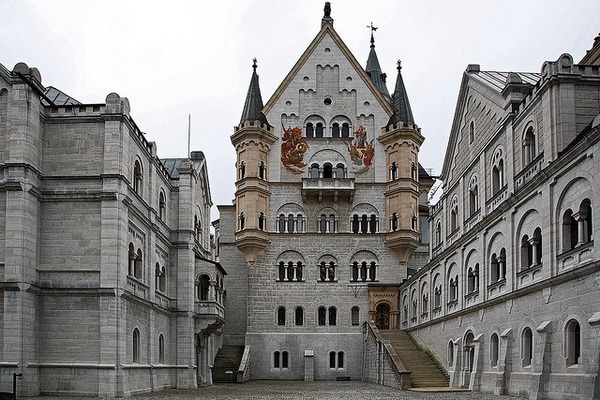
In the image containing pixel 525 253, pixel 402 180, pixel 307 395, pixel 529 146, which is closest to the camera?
pixel 529 146

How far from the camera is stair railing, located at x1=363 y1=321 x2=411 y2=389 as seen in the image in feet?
153

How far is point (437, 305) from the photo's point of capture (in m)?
53.2

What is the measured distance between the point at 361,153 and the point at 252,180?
31.9ft

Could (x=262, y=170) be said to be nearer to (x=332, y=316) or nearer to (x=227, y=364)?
(x=332, y=316)

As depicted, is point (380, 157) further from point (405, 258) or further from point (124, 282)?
point (124, 282)

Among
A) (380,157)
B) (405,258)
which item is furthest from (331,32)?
(405,258)

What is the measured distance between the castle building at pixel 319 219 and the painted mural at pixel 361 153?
0.28 feet

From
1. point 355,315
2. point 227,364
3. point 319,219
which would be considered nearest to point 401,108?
point 319,219

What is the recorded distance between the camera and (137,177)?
42969 millimetres

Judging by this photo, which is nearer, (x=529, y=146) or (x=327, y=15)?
(x=529, y=146)

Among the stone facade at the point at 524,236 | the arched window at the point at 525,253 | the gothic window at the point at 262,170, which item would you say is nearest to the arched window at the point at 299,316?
the gothic window at the point at 262,170

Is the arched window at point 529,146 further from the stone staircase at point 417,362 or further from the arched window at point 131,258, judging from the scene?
the arched window at point 131,258

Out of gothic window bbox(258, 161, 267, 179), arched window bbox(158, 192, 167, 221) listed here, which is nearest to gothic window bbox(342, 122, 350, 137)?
gothic window bbox(258, 161, 267, 179)

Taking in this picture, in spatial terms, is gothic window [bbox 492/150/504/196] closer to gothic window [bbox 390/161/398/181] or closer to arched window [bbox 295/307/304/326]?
gothic window [bbox 390/161/398/181]
